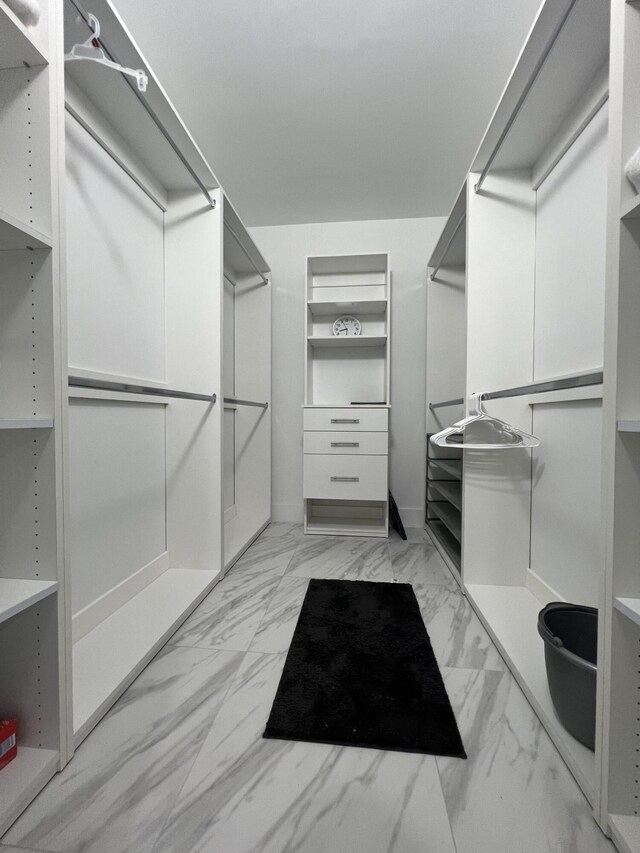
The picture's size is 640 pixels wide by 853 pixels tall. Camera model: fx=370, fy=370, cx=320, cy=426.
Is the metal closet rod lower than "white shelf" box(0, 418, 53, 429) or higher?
higher

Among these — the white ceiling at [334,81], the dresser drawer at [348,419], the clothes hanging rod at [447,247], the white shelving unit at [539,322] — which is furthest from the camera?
the dresser drawer at [348,419]

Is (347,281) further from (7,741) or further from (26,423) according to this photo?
(7,741)

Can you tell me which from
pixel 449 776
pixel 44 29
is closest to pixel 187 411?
pixel 44 29

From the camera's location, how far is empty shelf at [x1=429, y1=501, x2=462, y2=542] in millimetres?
1807

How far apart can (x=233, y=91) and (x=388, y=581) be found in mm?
2303

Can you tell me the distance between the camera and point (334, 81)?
155cm

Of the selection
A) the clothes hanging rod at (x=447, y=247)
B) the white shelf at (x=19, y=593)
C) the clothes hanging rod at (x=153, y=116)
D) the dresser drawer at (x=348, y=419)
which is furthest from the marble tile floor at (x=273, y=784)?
the clothes hanging rod at (x=447, y=247)

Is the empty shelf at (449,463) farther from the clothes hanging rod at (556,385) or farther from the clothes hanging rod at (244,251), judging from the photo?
the clothes hanging rod at (244,251)

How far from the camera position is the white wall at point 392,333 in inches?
105

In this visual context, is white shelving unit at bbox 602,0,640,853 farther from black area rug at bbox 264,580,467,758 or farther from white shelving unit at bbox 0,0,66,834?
white shelving unit at bbox 0,0,66,834

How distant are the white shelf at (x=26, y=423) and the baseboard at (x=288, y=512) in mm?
2148

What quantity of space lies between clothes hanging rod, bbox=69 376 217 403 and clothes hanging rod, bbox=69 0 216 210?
886mm

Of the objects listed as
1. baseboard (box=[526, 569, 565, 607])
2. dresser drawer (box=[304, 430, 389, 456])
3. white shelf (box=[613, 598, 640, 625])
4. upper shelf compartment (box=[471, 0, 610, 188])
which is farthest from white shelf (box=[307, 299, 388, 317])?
white shelf (box=[613, 598, 640, 625])

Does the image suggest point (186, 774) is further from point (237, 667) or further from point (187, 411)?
point (187, 411)
